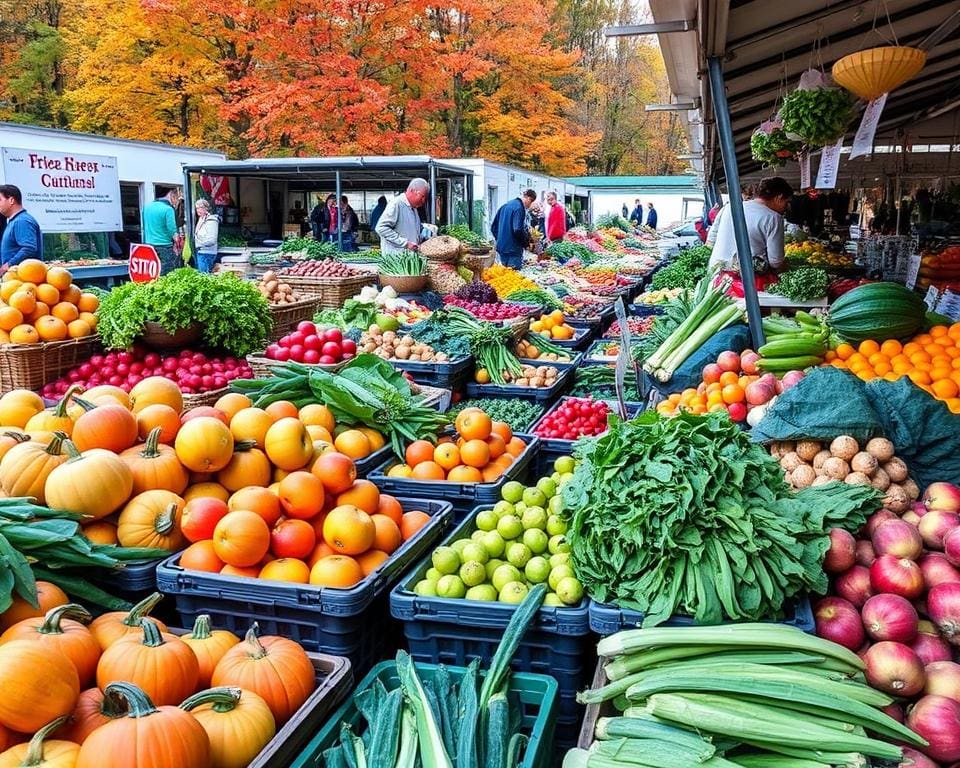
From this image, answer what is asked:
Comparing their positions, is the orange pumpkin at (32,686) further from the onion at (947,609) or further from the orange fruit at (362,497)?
the onion at (947,609)

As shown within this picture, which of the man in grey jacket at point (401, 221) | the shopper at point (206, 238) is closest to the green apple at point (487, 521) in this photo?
the man in grey jacket at point (401, 221)

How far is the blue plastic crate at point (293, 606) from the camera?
2502 millimetres

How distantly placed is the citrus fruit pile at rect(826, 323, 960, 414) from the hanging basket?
Answer: 1.52 m

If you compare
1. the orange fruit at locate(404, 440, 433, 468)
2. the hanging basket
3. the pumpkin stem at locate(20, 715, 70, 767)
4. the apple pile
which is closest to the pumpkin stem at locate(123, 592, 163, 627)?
the pumpkin stem at locate(20, 715, 70, 767)

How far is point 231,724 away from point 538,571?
115 centimetres

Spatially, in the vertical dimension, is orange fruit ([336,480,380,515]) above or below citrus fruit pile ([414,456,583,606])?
above

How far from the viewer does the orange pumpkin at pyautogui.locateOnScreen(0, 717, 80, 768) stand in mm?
1630

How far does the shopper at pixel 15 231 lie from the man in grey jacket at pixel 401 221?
3.42m

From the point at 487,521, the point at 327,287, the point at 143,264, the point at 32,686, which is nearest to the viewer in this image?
the point at 32,686

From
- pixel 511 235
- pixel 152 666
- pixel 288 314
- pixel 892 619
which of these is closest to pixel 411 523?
pixel 152 666

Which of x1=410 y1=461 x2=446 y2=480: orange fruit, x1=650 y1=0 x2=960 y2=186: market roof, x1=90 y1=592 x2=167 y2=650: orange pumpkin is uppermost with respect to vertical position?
x1=650 y1=0 x2=960 y2=186: market roof

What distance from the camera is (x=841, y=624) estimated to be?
226 cm

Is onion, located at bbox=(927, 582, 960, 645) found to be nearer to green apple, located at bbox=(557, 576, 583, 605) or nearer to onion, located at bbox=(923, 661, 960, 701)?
onion, located at bbox=(923, 661, 960, 701)

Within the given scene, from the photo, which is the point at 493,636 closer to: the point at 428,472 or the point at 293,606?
the point at 293,606
